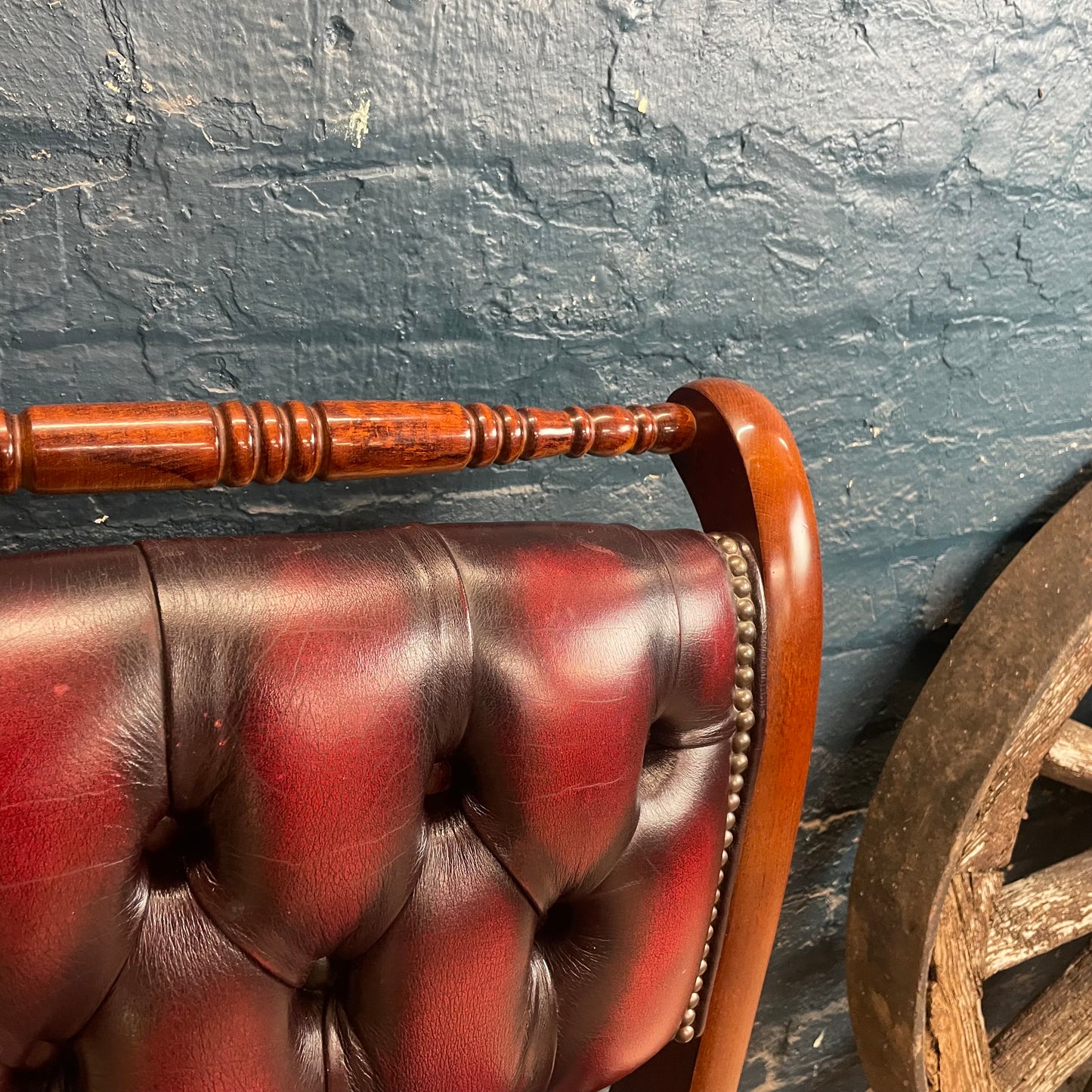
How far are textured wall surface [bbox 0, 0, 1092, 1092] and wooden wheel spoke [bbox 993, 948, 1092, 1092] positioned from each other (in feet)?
1.43

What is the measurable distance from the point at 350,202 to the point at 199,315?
0.41ft

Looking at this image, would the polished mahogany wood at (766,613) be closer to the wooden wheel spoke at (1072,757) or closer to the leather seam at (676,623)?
the leather seam at (676,623)

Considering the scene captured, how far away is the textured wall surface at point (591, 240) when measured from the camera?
57 cm

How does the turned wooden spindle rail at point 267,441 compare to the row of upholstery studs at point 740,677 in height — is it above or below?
above

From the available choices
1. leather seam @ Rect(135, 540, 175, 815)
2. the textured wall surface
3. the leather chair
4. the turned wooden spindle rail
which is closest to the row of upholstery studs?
the leather chair

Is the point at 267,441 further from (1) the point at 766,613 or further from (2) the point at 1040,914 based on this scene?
(2) the point at 1040,914

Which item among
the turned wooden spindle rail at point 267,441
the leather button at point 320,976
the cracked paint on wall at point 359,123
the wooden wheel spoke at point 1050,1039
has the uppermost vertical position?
the cracked paint on wall at point 359,123

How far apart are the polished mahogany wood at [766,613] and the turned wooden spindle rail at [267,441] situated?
70 mm

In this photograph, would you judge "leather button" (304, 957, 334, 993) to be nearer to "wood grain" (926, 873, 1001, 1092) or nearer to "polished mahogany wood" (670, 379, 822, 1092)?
"polished mahogany wood" (670, 379, 822, 1092)

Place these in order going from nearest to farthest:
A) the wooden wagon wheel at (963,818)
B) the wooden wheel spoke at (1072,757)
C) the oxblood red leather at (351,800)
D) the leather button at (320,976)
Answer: the oxblood red leather at (351,800)
the leather button at (320,976)
the wooden wagon wheel at (963,818)
the wooden wheel spoke at (1072,757)

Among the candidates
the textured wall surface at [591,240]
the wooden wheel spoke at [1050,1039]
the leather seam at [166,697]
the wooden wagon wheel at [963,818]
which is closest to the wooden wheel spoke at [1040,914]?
the wooden wagon wheel at [963,818]

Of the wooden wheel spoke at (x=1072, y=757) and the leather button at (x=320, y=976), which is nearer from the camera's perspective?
the leather button at (x=320, y=976)

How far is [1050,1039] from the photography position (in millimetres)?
1108

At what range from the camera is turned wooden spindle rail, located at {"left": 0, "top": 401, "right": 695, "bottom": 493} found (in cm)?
45
